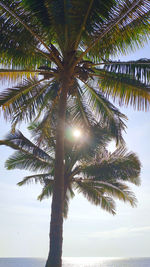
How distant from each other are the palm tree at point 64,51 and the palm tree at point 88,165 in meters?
4.61

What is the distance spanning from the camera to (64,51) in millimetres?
9016

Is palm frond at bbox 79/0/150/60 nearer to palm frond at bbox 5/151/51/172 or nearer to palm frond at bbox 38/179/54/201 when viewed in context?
palm frond at bbox 5/151/51/172

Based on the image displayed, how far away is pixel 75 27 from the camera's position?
8.52m

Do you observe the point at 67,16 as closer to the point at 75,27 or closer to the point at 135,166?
the point at 75,27

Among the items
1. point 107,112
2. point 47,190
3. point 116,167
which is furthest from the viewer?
point 47,190

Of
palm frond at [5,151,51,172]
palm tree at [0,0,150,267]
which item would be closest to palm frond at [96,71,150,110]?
palm tree at [0,0,150,267]

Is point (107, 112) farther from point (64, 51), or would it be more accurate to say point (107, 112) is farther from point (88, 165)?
point (88, 165)

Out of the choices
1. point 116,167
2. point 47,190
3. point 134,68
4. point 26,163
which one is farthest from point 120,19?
point 47,190

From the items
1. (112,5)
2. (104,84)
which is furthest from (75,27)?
(104,84)

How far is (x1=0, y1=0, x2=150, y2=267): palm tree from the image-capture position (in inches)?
320

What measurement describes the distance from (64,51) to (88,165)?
29.5 feet

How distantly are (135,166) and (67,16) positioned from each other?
9790 mm

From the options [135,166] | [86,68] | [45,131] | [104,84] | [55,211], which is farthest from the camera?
[135,166]

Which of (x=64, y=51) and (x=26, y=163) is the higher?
(x=64, y=51)
